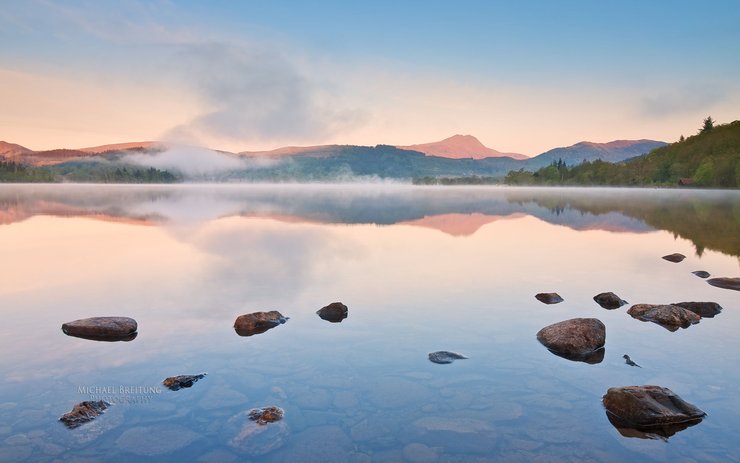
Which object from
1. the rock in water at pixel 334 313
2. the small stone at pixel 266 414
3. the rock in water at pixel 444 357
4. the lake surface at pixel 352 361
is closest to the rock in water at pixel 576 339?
the lake surface at pixel 352 361

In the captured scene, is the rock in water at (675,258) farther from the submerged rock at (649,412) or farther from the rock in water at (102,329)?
the rock in water at (102,329)

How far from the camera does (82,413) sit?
10.4 m

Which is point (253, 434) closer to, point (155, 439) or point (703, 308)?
point (155, 439)

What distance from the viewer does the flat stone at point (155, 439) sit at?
9297mm

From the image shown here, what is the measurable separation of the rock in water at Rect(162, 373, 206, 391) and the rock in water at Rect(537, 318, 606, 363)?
10.1m

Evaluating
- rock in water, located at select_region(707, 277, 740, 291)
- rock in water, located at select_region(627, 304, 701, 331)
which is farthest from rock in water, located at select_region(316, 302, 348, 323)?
rock in water, located at select_region(707, 277, 740, 291)

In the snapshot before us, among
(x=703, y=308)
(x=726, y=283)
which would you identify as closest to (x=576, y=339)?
(x=703, y=308)

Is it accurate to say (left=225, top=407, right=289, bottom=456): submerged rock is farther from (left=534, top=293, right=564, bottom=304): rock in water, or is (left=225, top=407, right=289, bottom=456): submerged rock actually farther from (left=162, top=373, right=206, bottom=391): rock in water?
(left=534, top=293, right=564, bottom=304): rock in water

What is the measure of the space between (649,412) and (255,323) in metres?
11.4

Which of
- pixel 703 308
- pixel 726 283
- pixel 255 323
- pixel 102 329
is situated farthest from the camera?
pixel 726 283

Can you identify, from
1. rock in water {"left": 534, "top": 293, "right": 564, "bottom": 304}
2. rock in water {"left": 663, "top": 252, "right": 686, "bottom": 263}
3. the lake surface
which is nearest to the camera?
the lake surface

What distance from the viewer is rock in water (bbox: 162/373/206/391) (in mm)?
11872

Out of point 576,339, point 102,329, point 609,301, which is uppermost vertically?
point 102,329

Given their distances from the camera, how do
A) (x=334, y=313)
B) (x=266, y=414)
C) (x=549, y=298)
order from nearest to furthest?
1. (x=266, y=414)
2. (x=334, y=313)
3. (x=549, y=298)
